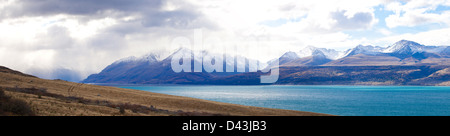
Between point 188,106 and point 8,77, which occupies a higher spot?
point 8,77

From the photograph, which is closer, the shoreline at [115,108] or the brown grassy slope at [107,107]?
the brown grassy slope at [107,107]

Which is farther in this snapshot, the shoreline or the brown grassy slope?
the shoreline

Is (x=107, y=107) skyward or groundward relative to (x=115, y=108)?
skyward
